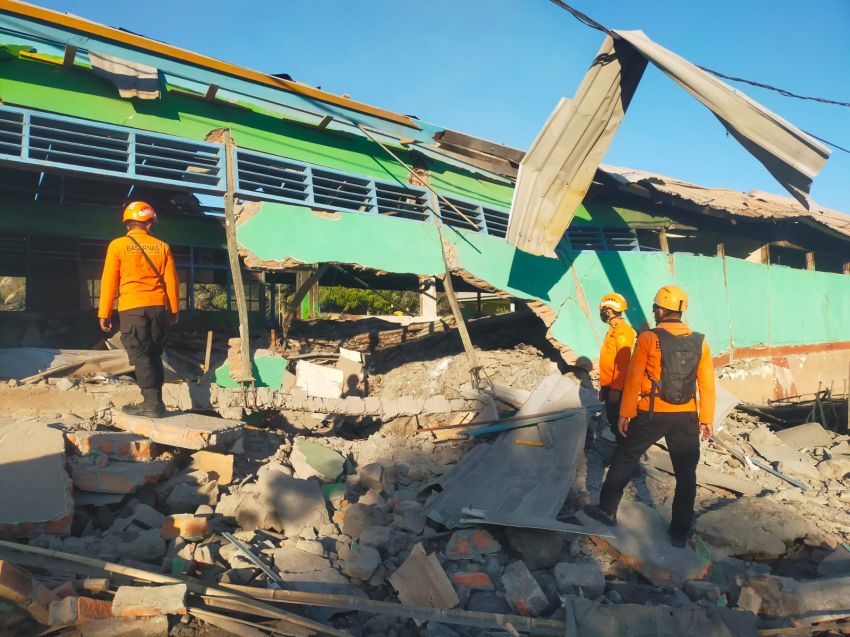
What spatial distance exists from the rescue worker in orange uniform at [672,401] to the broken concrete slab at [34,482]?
352 cm

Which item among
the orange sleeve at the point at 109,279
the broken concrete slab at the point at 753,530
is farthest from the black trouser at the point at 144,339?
the broken concrete slab at the point at 753,530

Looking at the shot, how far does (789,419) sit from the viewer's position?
9.87m

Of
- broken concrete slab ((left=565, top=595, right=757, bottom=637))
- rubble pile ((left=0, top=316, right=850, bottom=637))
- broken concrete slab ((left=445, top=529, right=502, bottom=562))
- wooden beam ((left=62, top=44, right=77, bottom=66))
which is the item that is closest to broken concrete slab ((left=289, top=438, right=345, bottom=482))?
rubble pile ((left=0, top=316, right=850, bottom=637))

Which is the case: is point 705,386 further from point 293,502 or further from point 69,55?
point 69,55

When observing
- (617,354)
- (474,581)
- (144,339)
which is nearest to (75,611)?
(474,581)

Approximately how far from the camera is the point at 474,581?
3.58 meters

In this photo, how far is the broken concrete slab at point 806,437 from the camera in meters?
8.09

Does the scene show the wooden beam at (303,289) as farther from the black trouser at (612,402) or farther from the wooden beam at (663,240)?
the wooden beam at (663,240)

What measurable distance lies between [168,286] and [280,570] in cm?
258

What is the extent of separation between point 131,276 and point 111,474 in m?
1.58

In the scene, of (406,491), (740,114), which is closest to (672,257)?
(740,114)

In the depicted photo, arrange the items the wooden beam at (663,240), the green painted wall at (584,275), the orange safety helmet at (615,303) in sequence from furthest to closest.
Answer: the wooden beam at (663,240) < the green painted wall at (584,275) < the orange safety helmet at (615,303)

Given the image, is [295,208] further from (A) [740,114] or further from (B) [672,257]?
(B) [672,257]

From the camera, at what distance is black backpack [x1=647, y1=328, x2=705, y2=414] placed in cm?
403
